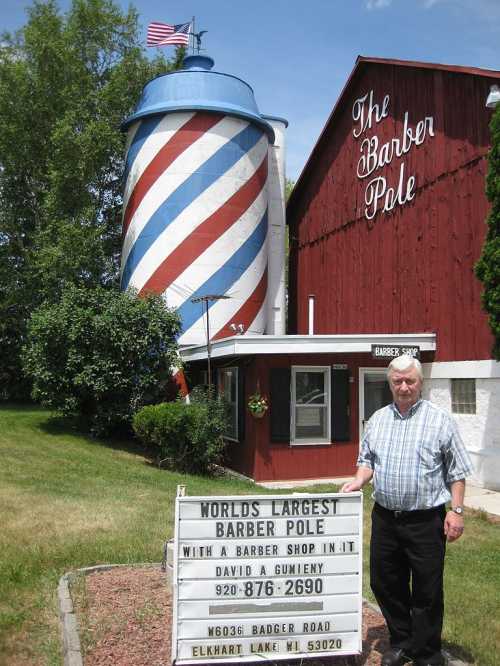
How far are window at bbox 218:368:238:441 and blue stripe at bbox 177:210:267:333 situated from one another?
10.3 ft

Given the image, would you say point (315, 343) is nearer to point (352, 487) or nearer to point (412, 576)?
point (352, 487)

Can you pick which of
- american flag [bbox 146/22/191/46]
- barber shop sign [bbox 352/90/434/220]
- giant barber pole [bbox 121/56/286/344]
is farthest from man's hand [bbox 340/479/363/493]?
american flag [bbox 146/22/191/46]

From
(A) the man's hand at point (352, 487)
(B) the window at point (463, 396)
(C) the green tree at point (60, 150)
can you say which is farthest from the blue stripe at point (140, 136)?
(A) the man's hand at point (352, 487)

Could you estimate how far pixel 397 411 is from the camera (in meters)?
4.66

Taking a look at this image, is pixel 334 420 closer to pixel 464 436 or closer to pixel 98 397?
pixel 464 436

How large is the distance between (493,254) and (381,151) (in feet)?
22.9

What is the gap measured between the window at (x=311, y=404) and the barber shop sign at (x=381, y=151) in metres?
4.82

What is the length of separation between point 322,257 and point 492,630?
1544cm

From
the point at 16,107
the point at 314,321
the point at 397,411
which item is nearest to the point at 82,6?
the point at 16,107

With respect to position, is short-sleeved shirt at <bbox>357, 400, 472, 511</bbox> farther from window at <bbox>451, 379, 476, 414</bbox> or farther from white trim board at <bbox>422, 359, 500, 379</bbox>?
window at <bbox>451, 379, 476, 414</bbox>

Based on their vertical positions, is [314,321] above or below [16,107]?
below

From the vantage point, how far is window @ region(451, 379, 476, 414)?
44.5ft

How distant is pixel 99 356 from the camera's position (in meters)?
16.5

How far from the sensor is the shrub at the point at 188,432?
1415 cm
